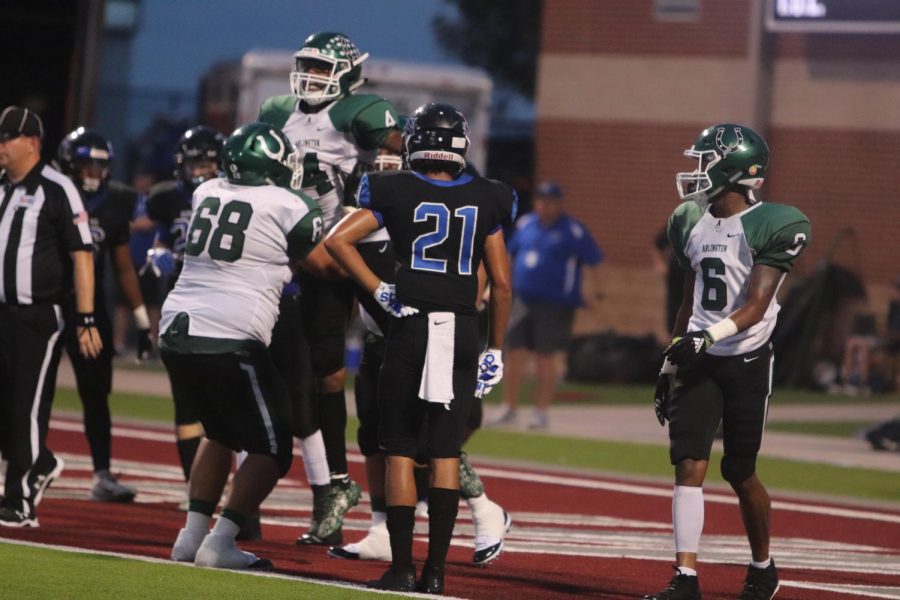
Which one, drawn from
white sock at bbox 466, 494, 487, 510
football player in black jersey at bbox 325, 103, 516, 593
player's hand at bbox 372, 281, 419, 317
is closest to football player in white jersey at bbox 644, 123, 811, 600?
football player in black jersey at bbox 325, 103, 516, 593

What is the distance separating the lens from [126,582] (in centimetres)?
707

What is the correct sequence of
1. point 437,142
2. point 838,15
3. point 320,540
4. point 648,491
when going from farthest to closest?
1. point 838,15
2. point 648,491
3. point 320,540
4. point 437,142

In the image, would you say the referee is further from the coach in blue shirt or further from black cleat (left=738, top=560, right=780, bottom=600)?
the coach in blue shirt

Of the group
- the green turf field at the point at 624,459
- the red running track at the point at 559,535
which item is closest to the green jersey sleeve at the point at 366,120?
the red running track at the point at 559,535

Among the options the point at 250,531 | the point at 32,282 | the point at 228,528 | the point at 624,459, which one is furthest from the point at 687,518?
the point at 624,459

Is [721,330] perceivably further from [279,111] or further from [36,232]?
[36,232]

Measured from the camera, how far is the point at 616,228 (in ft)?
82.8

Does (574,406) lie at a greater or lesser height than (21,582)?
lesser

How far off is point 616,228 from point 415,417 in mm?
17965

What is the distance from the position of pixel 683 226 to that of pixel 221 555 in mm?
2304

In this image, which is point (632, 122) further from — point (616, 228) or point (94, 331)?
point (94, 331)

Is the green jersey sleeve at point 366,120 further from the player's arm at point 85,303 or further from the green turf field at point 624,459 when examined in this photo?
the green turf field at point 624,459

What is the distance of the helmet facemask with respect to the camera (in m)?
9.07

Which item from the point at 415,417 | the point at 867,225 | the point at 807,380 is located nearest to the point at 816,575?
the point at 415,417
